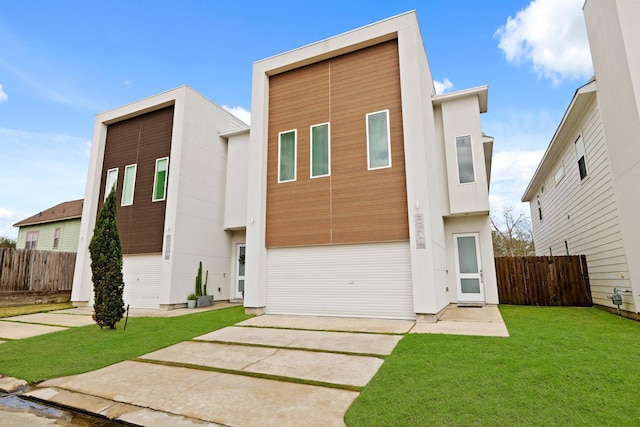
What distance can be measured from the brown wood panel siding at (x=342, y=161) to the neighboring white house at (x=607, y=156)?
4.75 metres

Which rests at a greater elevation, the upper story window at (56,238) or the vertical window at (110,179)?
the vertical window at (110,179)

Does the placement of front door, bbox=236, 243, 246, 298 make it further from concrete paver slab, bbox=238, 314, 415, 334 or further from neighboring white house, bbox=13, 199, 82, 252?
neighboring white house, bbox=13, 199, 82, 252

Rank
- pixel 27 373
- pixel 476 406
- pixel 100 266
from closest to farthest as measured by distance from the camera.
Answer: pixel 476 406
pixel 27 373
pixel 100 266

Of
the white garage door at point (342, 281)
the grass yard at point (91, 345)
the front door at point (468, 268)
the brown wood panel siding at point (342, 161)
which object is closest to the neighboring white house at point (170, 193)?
the grass yard at point (91, 345)

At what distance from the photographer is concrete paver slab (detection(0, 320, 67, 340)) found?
750 cm

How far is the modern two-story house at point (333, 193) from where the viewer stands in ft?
28.0

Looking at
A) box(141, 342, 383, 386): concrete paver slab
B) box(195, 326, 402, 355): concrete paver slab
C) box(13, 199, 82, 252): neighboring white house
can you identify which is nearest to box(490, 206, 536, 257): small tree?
box(195, 326, 402, 355): concrete paver slab

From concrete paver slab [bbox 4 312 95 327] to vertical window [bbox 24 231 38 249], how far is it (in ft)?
42.2

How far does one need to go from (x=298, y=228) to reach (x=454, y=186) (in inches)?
206

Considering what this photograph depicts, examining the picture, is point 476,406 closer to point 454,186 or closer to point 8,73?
point 454,186

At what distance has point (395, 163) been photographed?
8.72 meters

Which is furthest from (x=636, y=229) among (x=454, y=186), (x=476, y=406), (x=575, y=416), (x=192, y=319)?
(x=192, y=319)

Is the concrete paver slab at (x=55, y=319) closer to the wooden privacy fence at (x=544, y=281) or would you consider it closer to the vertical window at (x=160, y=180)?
the vertical window at (x=160, y=180)

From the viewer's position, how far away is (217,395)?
12.6 feet
